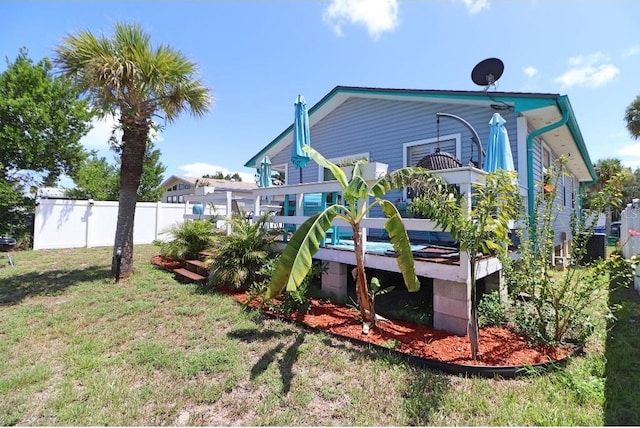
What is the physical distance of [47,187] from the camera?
1688 centimetres

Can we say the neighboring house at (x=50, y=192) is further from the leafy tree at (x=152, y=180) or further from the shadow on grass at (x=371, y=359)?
the shadow on grass at (x=371, y=359)

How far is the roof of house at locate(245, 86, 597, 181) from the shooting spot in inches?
255

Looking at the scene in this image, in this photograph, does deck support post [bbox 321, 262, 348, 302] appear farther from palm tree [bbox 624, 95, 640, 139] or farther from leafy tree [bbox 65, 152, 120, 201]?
palm tree [bbox 624, 95, 640, 139]

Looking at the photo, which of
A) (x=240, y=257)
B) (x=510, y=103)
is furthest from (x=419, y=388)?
(x=510, y=103)

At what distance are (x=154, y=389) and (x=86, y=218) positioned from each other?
14.7 m

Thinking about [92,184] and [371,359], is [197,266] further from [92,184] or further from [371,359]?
[92,184]

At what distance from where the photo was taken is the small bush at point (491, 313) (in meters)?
4.48

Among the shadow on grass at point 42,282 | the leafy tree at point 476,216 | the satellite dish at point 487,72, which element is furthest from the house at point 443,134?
the shadow on grass at point 42,282

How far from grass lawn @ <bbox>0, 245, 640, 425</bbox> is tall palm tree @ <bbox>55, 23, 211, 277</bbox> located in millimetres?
3418

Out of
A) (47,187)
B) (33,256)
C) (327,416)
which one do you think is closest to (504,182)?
(327,416)

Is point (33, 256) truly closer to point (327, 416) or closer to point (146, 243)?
point (146, 243)

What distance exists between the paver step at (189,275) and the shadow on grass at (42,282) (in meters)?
1.81

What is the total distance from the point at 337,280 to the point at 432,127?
5.40 m

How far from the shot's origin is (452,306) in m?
4.16
